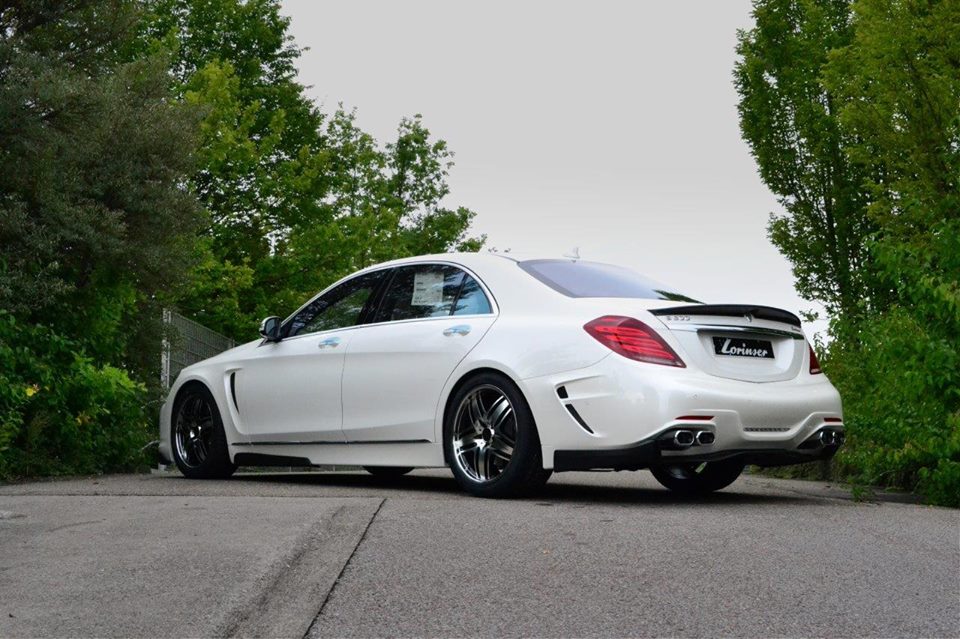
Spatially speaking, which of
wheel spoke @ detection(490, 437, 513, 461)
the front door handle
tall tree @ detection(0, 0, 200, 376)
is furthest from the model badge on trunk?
tall tree @ detection(0, 0, 200, 376)

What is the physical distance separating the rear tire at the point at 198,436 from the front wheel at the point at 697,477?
351 centimetres

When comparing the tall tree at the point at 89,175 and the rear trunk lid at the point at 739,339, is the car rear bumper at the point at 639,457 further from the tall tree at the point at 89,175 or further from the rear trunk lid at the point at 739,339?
the tall tree at the point at 89,175

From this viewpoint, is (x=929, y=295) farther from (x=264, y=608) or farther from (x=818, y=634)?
(x=264, y=608)

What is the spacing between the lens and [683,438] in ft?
23.4

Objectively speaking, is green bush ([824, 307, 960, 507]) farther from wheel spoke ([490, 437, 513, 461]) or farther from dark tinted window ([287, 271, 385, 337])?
dark tinted window ([287, 271, 385, 337])

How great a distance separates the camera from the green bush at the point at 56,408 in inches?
416

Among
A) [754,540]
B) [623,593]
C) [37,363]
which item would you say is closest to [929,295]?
[754,540]

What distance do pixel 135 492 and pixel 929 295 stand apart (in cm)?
559

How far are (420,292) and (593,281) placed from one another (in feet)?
4.24

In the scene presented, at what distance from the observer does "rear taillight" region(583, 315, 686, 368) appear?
24.0 ft

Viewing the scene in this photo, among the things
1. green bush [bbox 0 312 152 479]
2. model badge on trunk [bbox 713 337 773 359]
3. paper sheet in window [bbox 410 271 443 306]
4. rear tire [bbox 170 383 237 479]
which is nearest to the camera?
model badge on trunk [bbox 713 337 773 359]

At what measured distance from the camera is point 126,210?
13164 mm

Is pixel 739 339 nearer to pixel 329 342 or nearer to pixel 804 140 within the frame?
pixel 329 342

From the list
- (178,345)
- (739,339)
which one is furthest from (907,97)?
(739,339)
